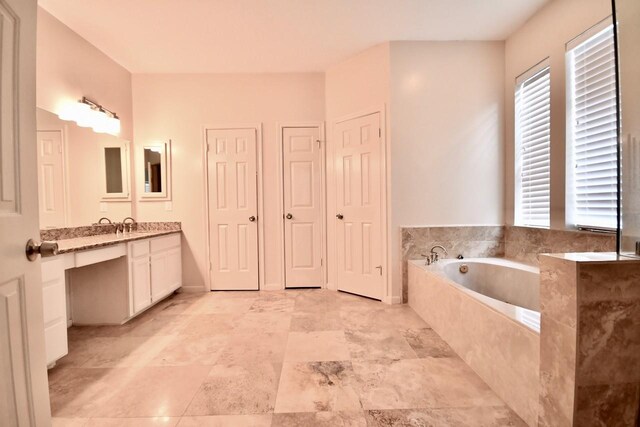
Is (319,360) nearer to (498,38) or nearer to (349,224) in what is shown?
(349,224)

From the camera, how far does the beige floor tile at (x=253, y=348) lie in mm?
1879

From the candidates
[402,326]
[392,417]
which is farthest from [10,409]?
[402,326]

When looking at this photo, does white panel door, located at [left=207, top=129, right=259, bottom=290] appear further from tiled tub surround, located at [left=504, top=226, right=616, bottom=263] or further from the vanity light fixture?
tiled tub surround, located at [left=504, top=226, right=616, bottom=263]

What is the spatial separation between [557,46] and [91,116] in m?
4.16

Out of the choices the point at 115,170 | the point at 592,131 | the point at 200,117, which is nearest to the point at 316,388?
the point at 592,131

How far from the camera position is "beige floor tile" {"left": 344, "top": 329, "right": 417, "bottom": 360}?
6.25 feet

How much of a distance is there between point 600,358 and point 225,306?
111 inches

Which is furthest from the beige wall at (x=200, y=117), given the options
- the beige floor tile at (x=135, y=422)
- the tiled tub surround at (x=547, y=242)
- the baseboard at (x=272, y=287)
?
the tiled tub surround at (x=547, y=242)

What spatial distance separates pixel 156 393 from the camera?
1562 mm

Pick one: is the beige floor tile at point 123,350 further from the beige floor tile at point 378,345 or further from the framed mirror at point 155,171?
the framed mirror at point 155,171

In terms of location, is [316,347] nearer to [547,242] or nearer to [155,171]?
[547,242]

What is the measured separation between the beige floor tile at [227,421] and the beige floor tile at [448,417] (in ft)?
1.68

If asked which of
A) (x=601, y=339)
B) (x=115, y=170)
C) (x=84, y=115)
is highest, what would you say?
(x=84, y=115)

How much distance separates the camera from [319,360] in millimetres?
1855
